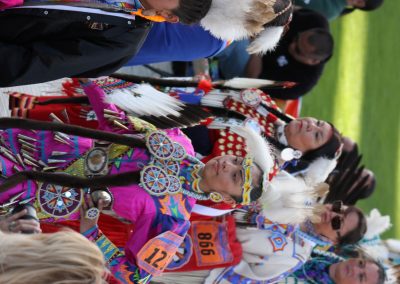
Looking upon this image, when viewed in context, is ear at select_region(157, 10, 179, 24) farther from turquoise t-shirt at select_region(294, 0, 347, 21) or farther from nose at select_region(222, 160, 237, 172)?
turquoise t-shirt at select_region(294, 0, 347, 21)

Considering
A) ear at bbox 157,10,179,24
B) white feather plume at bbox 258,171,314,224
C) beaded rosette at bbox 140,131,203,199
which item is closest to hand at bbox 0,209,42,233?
beaded rosette at bbox 140,131,203,199

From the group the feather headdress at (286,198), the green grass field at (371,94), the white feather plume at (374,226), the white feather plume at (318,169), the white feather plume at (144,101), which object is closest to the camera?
the white feather plume at (144,101)

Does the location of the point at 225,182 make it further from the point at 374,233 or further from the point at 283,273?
the point at 374,233

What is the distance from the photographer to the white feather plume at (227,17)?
260 centimetres

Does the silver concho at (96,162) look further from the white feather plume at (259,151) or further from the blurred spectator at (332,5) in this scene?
the blurred spectator at (332,5)

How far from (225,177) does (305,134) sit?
1.20m

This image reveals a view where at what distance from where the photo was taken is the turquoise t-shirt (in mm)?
5508

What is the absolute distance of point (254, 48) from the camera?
10.8ft

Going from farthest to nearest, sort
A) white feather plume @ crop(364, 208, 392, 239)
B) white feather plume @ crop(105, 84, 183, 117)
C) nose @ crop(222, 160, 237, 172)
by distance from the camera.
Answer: white feather plume @ crop(364, 208, 392, 239) → white feather plume @ crop(105, 84, 183, 117) → nose @ crop(222, 160, 237, 172)

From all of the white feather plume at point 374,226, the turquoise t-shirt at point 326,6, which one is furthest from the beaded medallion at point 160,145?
the turquoise t-shirt at point 326,6

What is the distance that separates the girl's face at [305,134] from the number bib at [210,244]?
2.36ft

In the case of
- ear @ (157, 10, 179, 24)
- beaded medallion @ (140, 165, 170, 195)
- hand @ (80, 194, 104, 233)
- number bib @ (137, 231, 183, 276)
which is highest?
ear @ (157, 10, 179, 24)

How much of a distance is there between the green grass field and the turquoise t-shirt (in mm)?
1746

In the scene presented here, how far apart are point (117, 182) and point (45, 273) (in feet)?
4.48
